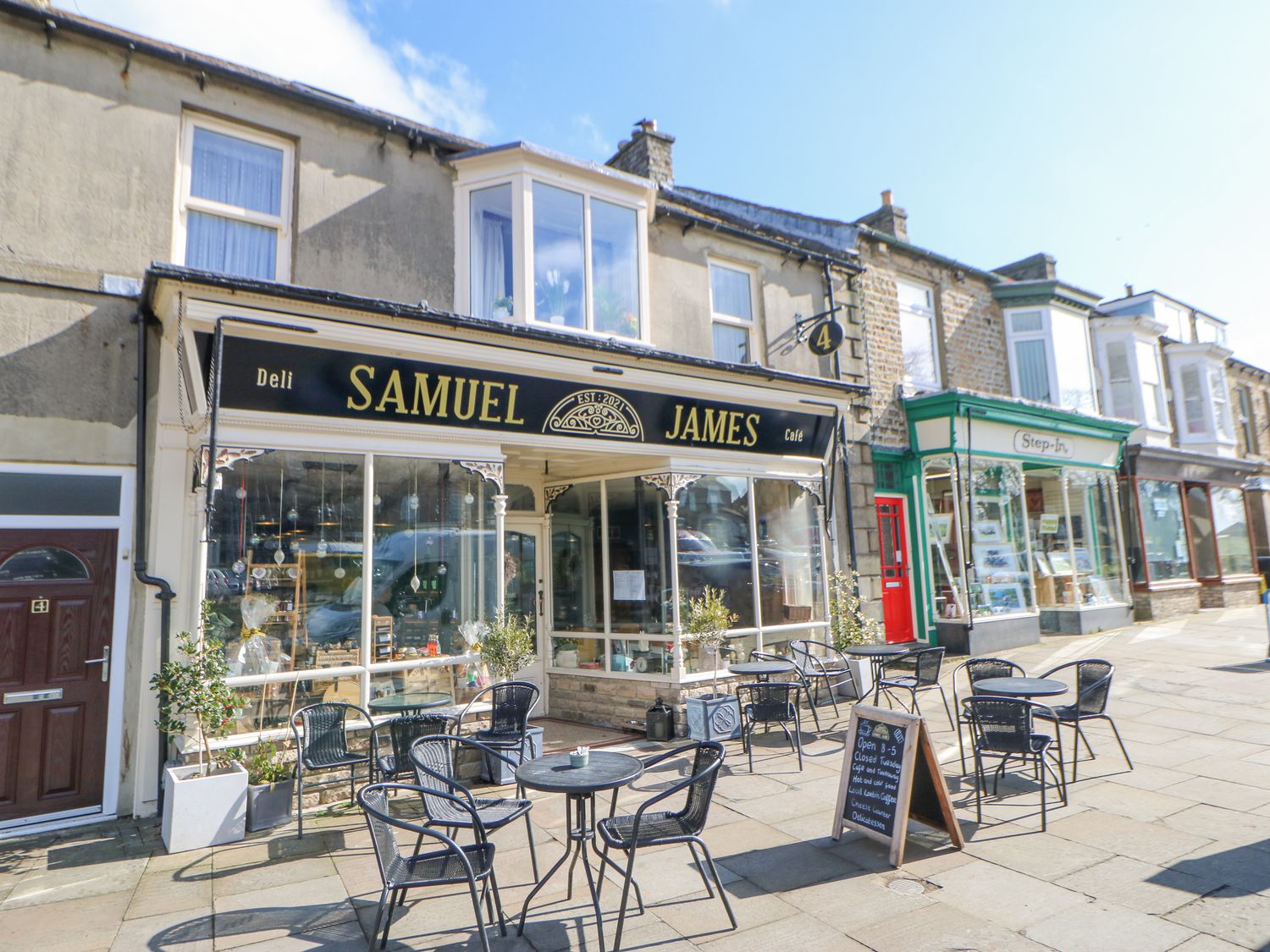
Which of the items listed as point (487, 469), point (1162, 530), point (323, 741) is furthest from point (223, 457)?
point (1162, 530)

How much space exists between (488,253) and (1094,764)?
7917mm

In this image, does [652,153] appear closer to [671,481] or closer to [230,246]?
[671,481]

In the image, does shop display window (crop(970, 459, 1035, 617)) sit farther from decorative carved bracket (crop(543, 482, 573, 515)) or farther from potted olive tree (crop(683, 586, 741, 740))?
decorative carved bracket (crop(543, 482, 573, 515))

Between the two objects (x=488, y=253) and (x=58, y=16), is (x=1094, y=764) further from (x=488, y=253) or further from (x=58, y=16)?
(x=58, y=16)

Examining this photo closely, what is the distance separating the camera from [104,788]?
20.4 feet

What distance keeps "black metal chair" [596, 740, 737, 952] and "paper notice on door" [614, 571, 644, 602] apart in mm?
4739

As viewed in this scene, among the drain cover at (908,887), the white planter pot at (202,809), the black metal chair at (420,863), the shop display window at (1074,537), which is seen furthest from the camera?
the shop display window at (1074,537)

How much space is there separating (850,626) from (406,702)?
18.6 ft

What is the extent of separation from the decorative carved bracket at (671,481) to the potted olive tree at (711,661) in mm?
1301

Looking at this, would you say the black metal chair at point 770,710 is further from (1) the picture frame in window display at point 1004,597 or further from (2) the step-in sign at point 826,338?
(1) the picture frame in window display at point 1004,597

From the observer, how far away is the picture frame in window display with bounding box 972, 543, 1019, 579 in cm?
1291

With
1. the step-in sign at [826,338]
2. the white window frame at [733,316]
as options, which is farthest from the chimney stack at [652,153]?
the step-in sign at [826,338]

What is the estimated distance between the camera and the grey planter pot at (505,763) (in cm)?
668

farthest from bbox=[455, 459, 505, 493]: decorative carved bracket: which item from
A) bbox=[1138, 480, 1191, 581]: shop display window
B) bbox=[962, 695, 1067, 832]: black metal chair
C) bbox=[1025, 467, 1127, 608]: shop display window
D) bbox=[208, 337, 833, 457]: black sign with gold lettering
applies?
bbox=[1138, 480, 1191, 581]: shop display window
